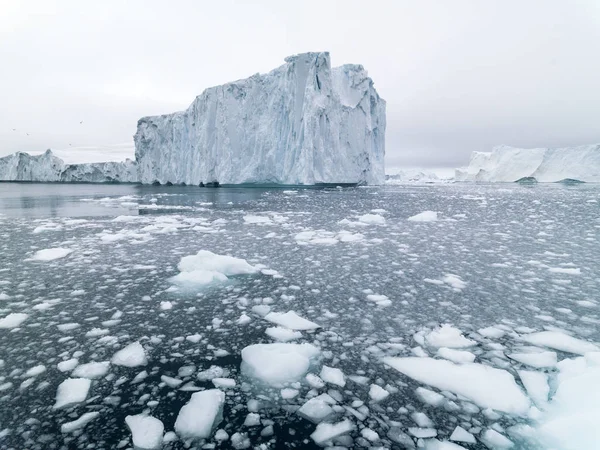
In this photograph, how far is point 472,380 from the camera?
6.48ft

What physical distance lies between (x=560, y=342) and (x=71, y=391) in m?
3.09

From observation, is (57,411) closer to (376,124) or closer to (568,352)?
(568,352)

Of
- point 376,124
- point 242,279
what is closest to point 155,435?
point 242,279

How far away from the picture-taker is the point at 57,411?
1706 mm

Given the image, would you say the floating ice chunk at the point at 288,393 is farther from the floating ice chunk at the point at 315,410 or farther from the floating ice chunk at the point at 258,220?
the floating ice chunk at the point at 258,220

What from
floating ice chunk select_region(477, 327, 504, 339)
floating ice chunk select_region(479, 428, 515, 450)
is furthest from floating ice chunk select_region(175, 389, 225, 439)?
floating ice chunk select_region(477, 327, 504, 339)

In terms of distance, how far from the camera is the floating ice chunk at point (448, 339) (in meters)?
2.39

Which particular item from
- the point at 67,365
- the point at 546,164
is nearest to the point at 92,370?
the point at 67,365

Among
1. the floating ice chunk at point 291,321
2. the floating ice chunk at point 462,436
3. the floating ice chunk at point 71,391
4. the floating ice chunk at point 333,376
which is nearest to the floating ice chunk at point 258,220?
the floating ice chunk at point 291,321

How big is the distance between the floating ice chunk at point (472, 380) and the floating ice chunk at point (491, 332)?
501 millimetres

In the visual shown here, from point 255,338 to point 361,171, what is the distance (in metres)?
26.7

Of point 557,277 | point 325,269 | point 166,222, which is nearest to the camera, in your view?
point 557,277

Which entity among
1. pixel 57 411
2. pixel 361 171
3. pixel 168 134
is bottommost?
pixel 57 411

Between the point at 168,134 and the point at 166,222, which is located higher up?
the point at 168,134
